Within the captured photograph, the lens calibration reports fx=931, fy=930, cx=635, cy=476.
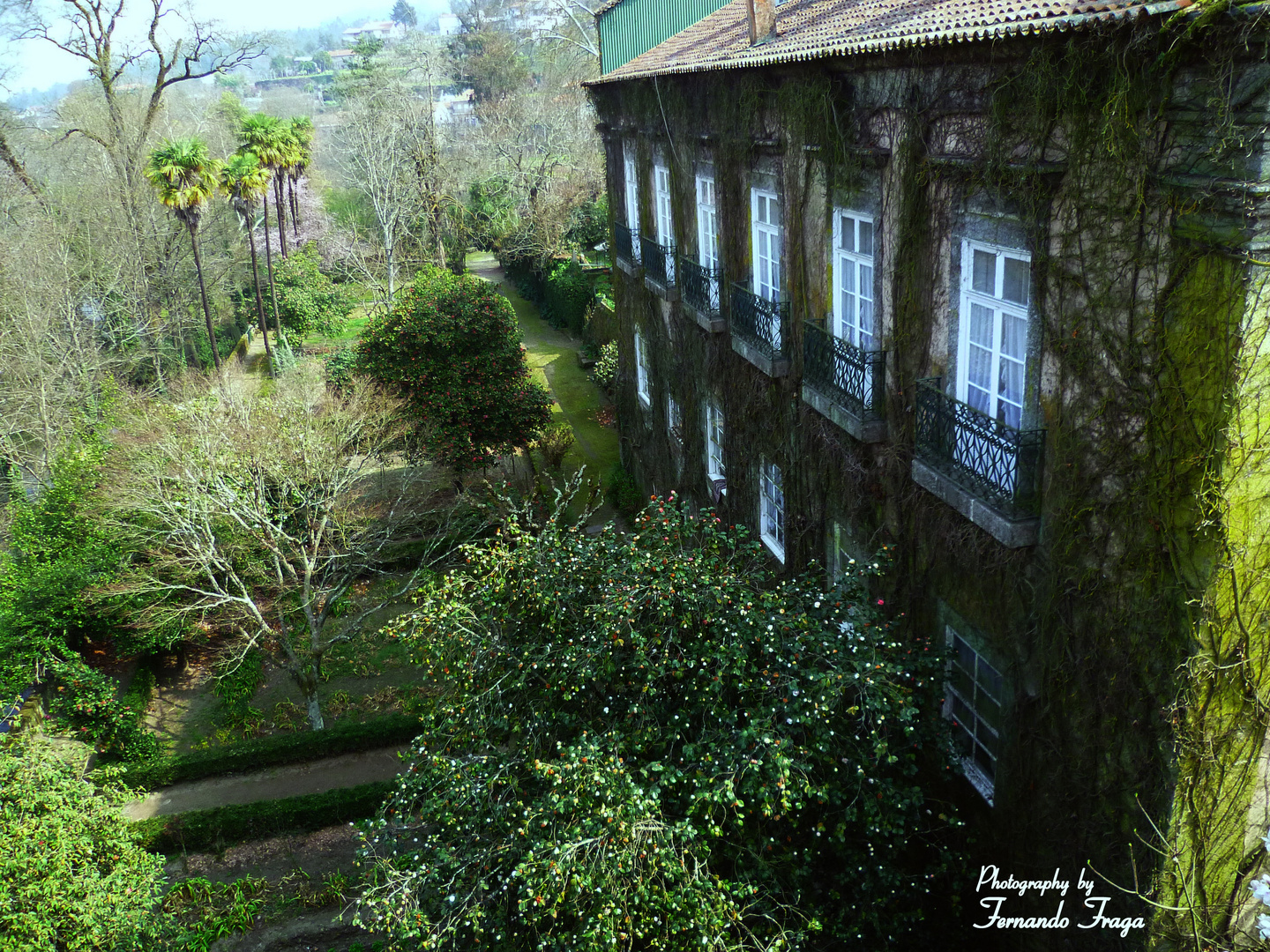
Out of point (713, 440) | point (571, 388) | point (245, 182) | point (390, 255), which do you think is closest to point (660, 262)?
point (713, 440)

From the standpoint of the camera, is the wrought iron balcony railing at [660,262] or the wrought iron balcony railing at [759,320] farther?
the wrought iron balcony railing at [660,262]

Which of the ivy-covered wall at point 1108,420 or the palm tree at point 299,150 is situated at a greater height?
the palm tree at point 299,150

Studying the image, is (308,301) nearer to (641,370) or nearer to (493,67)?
(641,370)

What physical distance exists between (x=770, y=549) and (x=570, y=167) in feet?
111

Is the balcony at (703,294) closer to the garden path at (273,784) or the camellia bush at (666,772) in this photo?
the camellia bush at (666,772)

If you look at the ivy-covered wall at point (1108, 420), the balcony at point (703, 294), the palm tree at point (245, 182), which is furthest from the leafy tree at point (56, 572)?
the palm tree at point (245, 182)

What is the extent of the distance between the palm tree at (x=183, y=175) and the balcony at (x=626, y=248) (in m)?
15.8

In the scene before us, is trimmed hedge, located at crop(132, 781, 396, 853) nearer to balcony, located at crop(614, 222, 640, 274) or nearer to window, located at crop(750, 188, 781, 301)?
window, located at crop(750, 188, 781, 301)

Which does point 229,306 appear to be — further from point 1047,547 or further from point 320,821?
point 1047,547

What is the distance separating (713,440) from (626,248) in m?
6.25

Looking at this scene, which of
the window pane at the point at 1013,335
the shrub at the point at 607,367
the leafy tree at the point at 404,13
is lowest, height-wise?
the shrub at the point at 607,367

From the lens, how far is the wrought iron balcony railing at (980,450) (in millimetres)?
6770

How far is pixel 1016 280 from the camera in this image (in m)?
6.93

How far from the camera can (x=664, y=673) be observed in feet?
24.7
